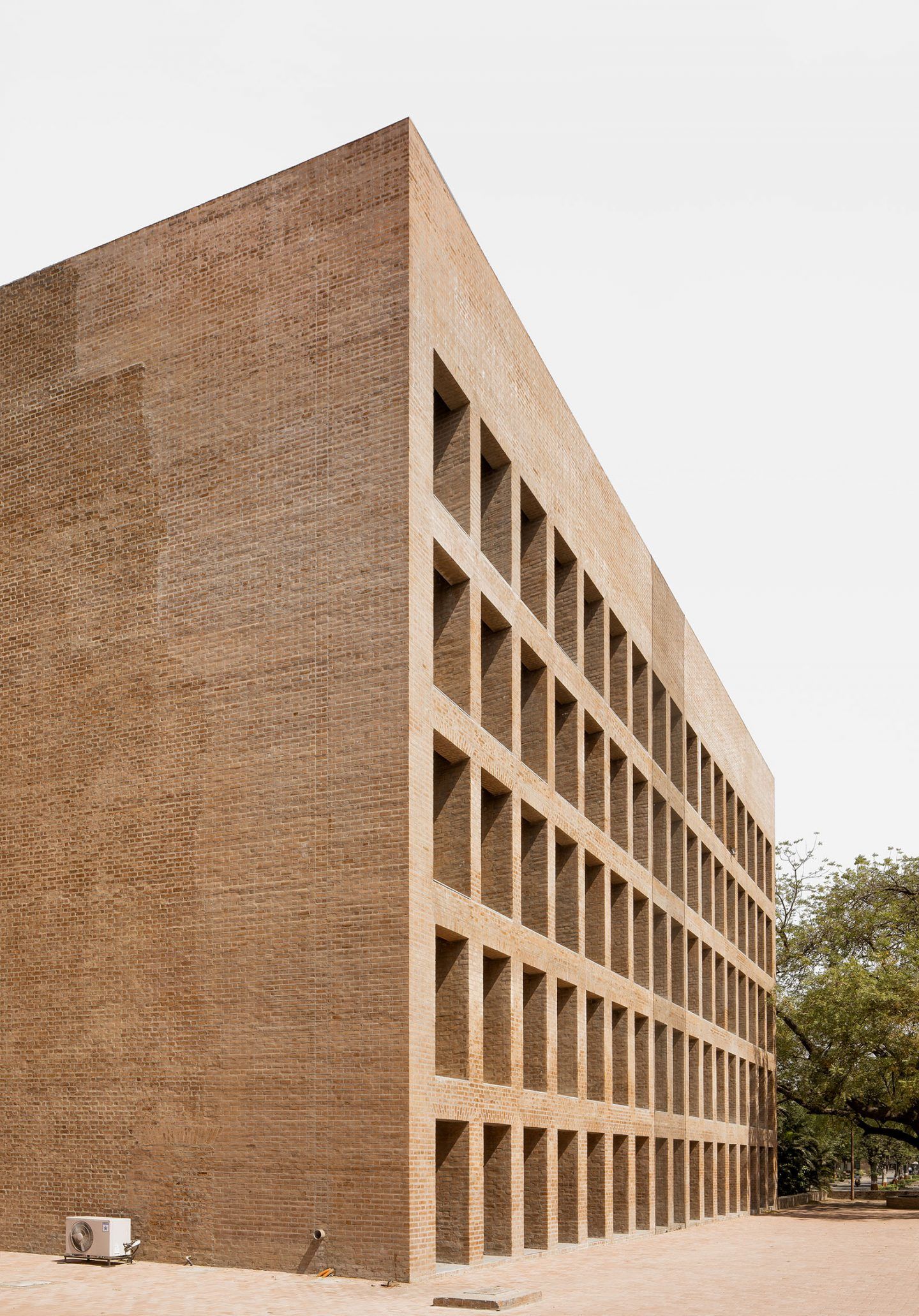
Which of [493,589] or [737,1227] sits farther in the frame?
[737,1227]

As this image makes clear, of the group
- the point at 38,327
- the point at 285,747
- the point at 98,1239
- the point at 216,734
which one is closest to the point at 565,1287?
the point at 98,1239

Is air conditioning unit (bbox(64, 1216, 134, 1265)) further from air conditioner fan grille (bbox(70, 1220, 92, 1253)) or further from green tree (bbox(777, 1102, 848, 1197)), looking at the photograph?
green tree (bbox(777, 1102, 848, 1197))

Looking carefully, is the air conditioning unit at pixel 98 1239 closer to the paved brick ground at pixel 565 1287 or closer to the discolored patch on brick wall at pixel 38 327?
the paved brick ground at pixel 565 1287

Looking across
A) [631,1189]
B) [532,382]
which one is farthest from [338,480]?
[631,1189]

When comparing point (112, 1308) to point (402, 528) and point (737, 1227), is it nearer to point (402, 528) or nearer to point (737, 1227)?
point (402, 528)

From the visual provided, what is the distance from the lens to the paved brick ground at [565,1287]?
16031mm

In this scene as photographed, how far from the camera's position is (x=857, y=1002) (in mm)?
42469

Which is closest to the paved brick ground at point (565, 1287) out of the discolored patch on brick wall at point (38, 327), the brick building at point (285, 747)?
the brick building at point (285, 747)

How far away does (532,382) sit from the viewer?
2823 cm

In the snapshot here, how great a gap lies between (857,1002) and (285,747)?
26896 millimetres

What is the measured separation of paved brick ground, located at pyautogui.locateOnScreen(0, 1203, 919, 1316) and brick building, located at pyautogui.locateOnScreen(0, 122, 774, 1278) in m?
1.00

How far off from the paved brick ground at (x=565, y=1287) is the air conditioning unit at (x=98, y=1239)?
0.26 m

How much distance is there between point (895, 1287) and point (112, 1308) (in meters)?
11.5

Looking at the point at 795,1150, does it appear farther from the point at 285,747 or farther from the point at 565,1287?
the point at 285,747
